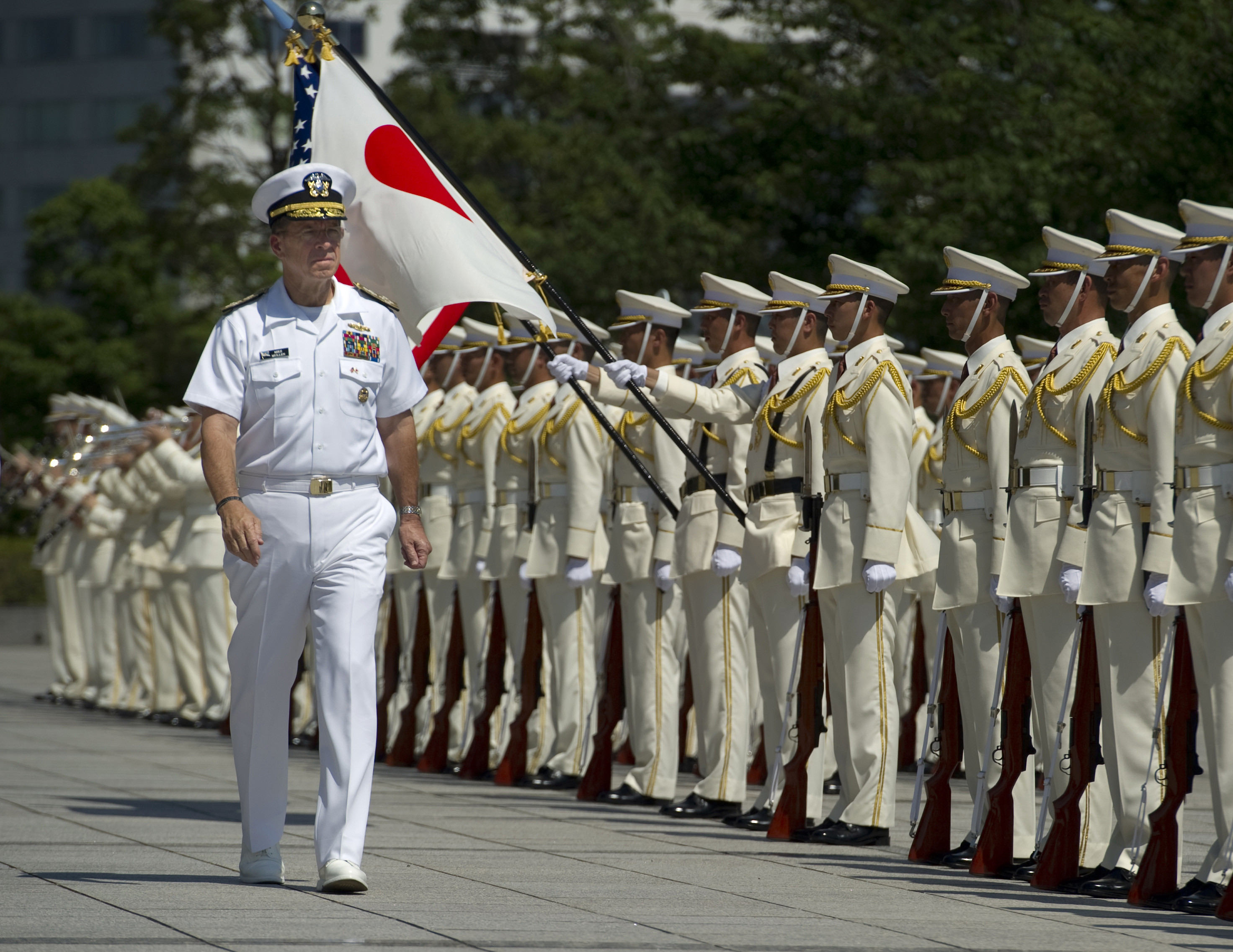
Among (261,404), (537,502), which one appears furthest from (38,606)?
(261,404)

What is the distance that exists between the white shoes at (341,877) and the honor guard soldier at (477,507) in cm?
533

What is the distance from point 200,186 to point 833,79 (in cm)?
1311

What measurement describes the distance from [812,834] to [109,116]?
2095 inches

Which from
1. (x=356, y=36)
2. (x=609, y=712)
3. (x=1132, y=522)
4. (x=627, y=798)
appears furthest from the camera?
(x=356, y=36)

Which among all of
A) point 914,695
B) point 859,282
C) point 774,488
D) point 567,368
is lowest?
point 914,695

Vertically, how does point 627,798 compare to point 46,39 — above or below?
below

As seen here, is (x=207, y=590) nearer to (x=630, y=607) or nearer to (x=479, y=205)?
(x=630, y=607)

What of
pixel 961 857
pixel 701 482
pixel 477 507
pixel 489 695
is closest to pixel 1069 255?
pixel 961 857

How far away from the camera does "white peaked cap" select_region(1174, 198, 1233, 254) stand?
6.72m

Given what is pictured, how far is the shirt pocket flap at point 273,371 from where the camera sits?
6.52m

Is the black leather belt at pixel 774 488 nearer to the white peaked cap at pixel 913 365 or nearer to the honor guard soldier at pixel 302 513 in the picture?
the honor guard soldier at pixel 302 513

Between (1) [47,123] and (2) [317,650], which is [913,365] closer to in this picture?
(2) [317,650]

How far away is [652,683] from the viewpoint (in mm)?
10211

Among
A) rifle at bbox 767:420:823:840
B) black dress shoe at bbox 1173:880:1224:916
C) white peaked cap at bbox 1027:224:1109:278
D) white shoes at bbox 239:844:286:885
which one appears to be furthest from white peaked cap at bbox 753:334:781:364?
white shoes at bbox 239:844:286:885
